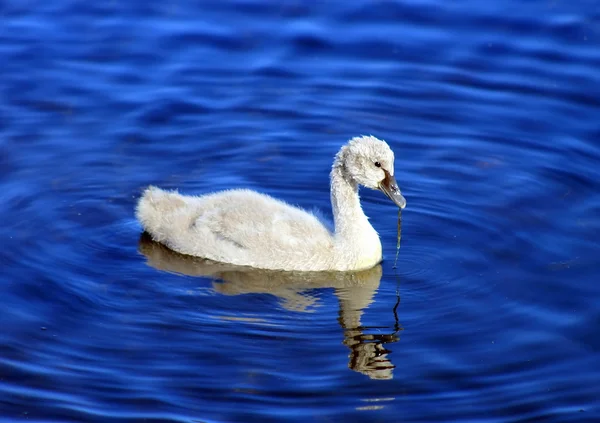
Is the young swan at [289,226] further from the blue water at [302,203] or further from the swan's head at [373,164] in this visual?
the blue water at [302,203]

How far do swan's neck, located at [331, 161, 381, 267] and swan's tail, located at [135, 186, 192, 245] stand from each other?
1.34 metres

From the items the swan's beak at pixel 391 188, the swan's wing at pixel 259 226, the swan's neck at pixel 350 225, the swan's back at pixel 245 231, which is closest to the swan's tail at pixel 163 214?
the swan's back at pixel 245 231

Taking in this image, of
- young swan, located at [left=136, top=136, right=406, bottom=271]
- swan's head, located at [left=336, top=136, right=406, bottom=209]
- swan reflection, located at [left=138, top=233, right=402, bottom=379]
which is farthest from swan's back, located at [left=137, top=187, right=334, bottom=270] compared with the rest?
swan's head, located at [left=336, top=136, right=406, bottom=209]

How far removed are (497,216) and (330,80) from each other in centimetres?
378

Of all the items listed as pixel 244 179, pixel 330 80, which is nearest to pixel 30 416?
pixel 244 179

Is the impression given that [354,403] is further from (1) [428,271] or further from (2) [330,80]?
(2) [330,80]

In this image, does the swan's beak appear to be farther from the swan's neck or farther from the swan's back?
the swan's back

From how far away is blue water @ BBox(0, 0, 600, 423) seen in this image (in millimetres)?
8148

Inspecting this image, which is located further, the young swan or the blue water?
the young swan

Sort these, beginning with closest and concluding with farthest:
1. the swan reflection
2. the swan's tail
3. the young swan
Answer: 1. the swan reflection
2. the young swan
3. the swan's tail

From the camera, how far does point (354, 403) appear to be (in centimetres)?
793

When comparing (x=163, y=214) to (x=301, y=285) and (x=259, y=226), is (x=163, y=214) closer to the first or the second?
(x=259, y=226)

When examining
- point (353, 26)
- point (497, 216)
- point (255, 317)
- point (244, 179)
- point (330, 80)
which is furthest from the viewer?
point (353, 26)

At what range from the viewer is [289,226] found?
9961 millimetres
